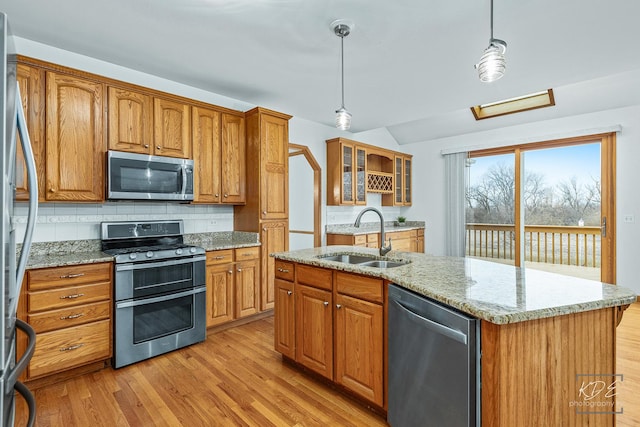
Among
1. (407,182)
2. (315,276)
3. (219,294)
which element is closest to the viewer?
(315,276)

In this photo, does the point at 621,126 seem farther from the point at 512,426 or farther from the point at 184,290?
the point at 184,290

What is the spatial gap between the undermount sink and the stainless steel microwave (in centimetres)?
164

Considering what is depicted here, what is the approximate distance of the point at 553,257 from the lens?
17.1ft

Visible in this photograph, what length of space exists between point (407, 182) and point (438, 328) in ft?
17.2

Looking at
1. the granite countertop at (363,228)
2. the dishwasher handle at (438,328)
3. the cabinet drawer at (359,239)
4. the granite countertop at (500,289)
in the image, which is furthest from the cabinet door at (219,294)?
the dishwasher handle at (438,328)

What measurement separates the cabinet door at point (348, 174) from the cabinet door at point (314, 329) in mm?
2760

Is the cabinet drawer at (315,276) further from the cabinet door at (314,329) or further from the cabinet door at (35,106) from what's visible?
the cabinet door at (35,106)

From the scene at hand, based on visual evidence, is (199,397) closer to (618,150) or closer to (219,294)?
(219,294)

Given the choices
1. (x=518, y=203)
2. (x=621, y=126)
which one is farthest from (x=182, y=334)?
(x=621, y=126)

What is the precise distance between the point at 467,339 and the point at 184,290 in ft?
8.17

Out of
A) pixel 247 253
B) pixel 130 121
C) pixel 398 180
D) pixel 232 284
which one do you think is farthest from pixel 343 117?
pixel 398 180

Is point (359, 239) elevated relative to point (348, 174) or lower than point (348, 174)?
lower

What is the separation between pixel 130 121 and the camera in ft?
9.54

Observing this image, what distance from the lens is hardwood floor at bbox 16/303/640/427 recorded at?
1.95 metres
